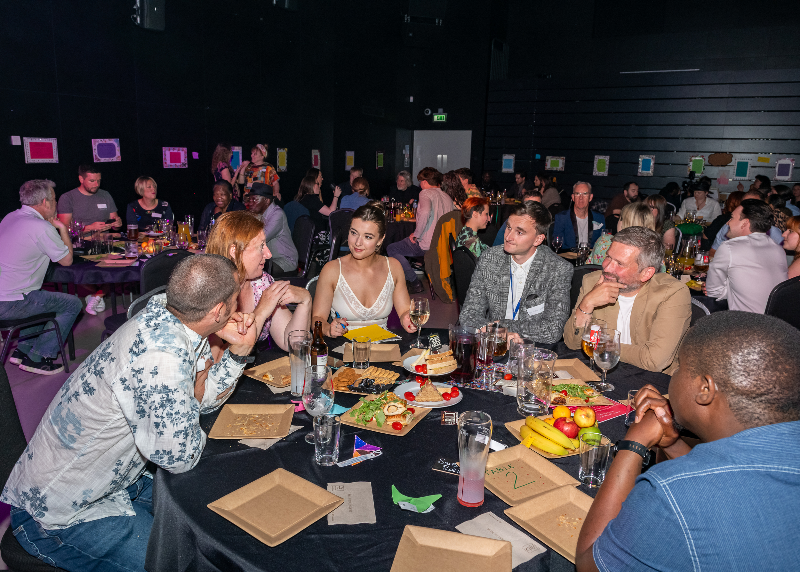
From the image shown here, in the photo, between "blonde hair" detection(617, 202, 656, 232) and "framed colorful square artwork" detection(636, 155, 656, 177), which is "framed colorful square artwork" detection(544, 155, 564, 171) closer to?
"framed colorful square artwork" detection(636, 155, 656, 177)

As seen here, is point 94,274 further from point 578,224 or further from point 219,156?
point 578,224

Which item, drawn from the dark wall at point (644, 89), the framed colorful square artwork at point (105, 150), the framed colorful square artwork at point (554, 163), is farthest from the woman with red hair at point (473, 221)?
the framed colorful square artwork at point (554, 163)

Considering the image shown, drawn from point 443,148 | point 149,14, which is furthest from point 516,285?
point 443,148

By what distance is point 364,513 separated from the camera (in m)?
1.42

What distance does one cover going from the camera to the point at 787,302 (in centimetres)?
354

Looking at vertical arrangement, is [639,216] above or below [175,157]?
below

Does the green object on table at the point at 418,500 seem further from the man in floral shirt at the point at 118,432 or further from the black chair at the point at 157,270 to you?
the black chair at the point at 157,270

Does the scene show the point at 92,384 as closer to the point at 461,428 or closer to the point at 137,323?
the point at 137,323

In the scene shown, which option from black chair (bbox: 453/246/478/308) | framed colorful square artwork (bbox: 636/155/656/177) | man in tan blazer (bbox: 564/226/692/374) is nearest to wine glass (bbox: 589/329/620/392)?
man in tan blazer (bbox: 564/226/692/374)

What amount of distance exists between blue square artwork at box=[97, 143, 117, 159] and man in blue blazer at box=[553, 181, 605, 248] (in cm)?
600

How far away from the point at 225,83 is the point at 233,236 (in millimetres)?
7768

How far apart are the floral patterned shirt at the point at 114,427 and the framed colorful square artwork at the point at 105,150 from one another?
648cm

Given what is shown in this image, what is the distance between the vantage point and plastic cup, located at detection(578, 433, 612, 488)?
5.19 feet

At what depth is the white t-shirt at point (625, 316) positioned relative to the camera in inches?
111
